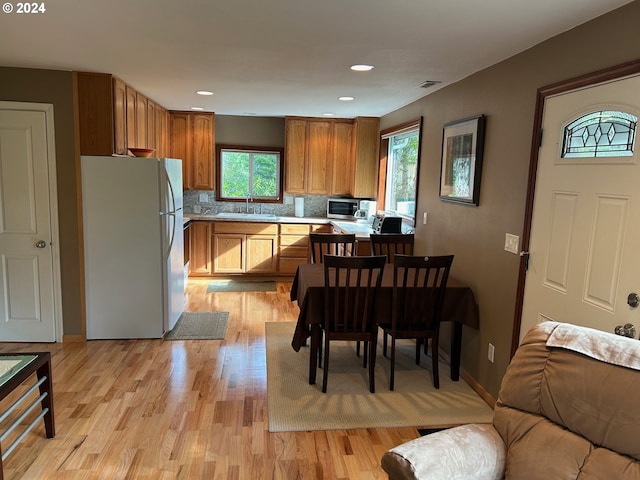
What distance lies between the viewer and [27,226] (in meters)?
3.75

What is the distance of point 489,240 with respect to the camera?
307 cm

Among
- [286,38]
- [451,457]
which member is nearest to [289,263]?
[286,38]

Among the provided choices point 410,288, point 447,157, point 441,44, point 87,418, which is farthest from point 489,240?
point 87,418

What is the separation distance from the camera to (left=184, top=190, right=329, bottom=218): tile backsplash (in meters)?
6.63

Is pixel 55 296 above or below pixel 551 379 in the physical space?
below

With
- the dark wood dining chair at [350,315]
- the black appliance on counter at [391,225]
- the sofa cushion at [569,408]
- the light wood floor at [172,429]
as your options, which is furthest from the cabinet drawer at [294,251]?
the sofa cushion at [569,408]

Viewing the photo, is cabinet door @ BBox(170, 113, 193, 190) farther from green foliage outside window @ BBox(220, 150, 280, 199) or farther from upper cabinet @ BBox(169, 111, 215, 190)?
green foliage outside window @ BBox(220, 150, 280, 199)

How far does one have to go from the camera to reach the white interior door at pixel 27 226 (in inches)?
143

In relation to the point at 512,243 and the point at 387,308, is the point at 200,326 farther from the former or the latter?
the point at 512,243

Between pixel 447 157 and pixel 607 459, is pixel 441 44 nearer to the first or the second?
pixel 447 157

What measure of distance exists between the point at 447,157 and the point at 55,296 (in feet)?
11.7

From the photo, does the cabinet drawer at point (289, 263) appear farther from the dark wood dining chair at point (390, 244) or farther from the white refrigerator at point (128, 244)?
the white refrigerator at point (128, 244)

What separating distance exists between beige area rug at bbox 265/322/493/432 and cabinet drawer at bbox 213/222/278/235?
2.54m

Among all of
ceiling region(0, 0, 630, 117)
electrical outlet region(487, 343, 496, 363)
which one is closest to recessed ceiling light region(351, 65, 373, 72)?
ceiling region(0, 0, 630, 117)
